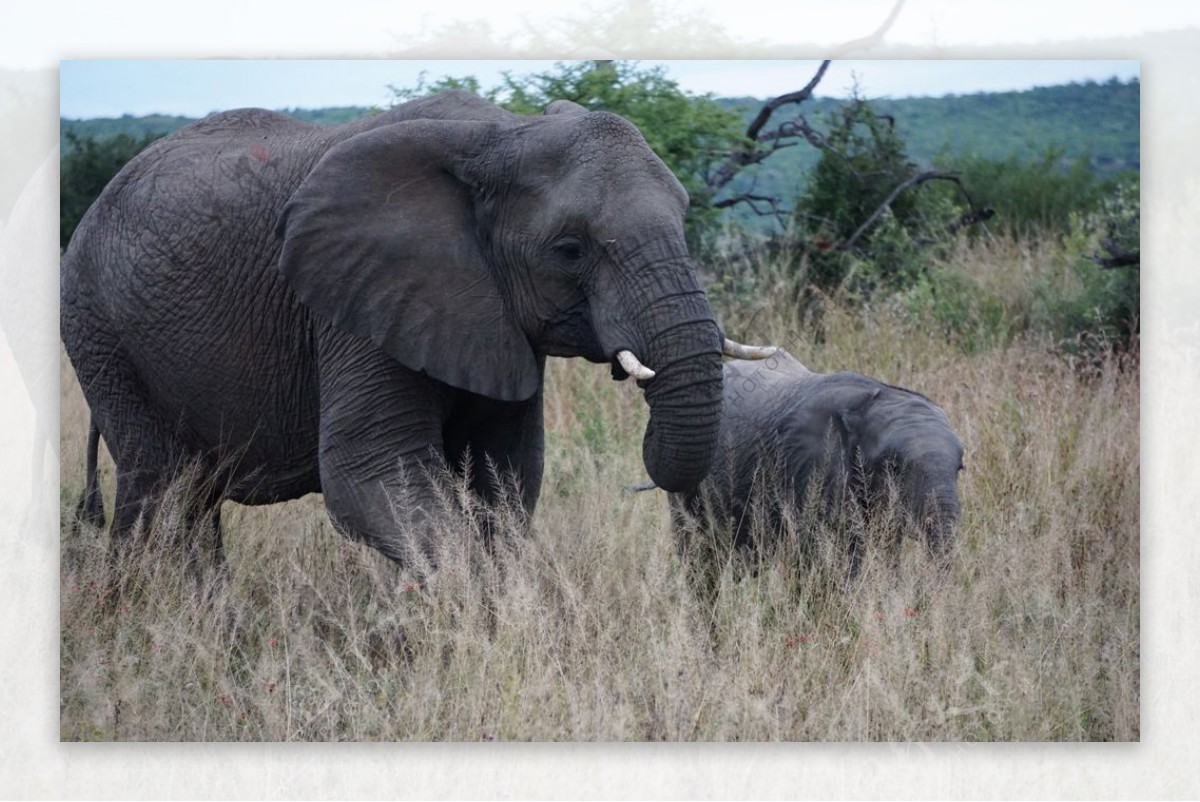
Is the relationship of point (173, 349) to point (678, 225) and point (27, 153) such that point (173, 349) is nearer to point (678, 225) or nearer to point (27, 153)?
point (27, 153)

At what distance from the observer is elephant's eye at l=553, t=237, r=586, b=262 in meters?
5.83

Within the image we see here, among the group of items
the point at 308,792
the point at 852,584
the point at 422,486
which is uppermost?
the point at 422,486

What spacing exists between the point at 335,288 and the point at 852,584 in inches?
79.4

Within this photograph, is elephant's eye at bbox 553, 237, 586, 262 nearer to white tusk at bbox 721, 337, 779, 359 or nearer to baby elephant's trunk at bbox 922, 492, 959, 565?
white tusk at bbox 721, 337, 779, 359

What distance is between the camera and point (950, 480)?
650 cm

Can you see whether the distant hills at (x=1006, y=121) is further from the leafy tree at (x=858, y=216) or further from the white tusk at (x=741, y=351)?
the white tusk at (x=741, y=351)

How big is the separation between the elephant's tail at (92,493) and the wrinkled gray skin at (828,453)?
212 cm

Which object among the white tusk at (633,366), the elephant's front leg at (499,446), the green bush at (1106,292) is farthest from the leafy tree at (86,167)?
the green bush at (1106,292)

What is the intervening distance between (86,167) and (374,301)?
4.40ft

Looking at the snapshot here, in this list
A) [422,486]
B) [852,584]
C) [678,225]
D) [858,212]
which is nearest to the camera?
[678,225]

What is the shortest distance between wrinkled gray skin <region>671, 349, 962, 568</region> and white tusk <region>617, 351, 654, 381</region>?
4.30ft

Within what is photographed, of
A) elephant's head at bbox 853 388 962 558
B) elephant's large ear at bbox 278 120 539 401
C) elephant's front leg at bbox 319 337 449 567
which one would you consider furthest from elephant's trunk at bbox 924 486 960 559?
elephant's front leg at bbox 319 337 449 567

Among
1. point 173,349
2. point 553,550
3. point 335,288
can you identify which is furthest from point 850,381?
point 173,349

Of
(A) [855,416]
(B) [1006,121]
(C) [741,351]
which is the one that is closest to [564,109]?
(C) [741,351]
